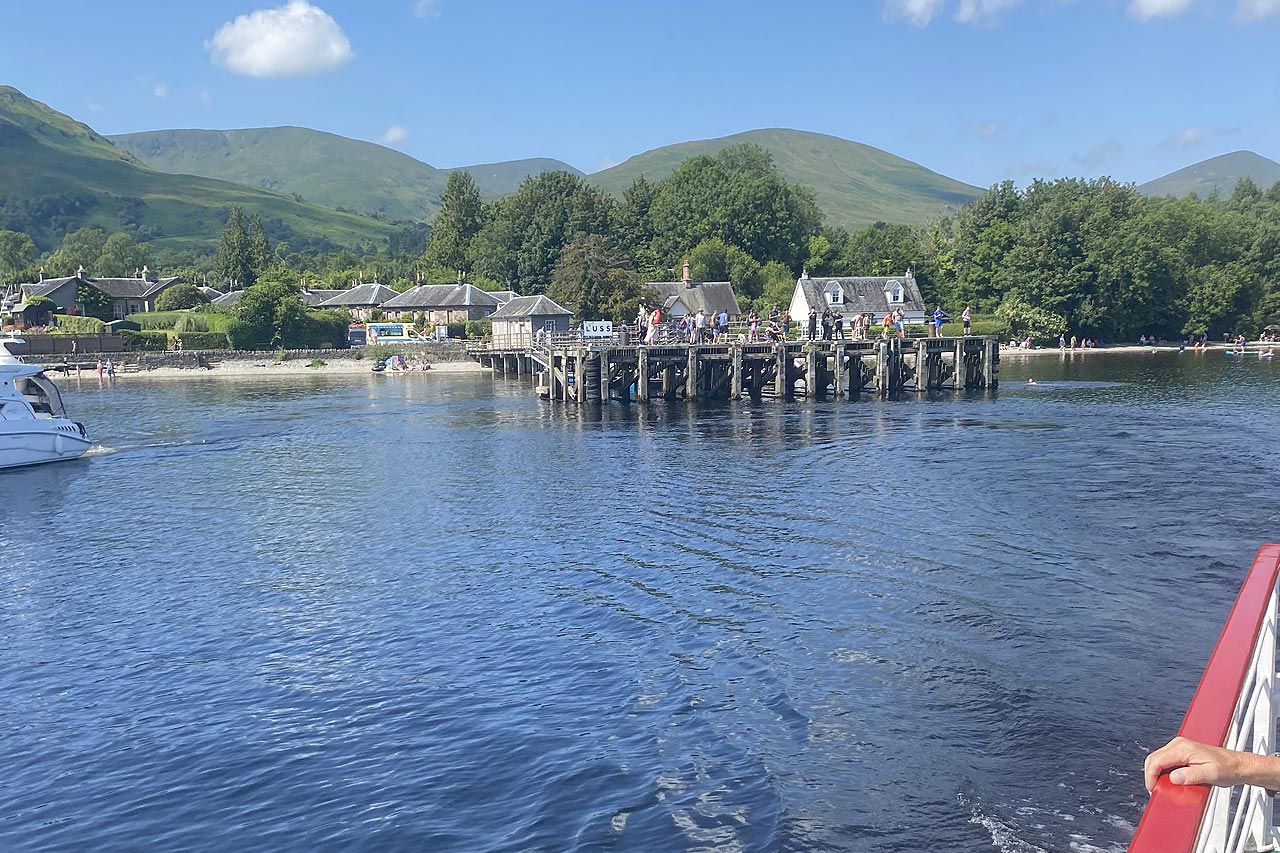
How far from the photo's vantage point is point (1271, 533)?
2334 centimetres

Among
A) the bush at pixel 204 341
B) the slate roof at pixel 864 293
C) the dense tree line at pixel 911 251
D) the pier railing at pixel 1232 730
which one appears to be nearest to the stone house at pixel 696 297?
the dense tree line at pixel 911 251

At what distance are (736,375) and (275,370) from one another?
5410cm

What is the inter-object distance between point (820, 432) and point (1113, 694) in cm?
2903

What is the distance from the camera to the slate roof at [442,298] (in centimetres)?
10900

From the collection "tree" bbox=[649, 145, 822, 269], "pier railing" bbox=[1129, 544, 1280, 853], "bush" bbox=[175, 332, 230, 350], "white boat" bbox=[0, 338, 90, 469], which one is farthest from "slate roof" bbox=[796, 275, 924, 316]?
"pier railing" bbox=[1129, 544, 1280, 853]

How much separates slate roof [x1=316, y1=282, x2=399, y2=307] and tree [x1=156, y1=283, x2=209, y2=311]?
14.1m

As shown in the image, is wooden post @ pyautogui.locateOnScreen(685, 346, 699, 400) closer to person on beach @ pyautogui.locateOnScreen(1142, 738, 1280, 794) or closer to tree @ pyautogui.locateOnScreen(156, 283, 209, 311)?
person on beach @ pyautogui.locateOnScreen(1142, 738, 1280, 794)

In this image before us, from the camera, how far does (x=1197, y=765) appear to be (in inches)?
134

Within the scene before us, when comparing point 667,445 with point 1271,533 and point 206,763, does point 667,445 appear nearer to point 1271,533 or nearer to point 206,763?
point 1271,533

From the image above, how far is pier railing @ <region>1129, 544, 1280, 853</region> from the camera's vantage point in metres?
3.23

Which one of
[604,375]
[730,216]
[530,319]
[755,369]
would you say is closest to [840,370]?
[755,369]

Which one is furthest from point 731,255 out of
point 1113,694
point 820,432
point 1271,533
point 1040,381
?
point 1113,694

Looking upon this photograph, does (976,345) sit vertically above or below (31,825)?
above

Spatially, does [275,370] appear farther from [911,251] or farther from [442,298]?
[911,251]
